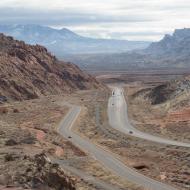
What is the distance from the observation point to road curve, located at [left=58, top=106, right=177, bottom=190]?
47.7 m

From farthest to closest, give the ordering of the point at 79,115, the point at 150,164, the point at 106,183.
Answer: the point at 79,115, the point at 150,164, the point at 106,183

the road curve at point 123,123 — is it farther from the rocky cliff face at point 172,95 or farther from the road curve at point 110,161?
the rocky cliff face at point 172,95

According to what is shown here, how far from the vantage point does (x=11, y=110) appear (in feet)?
371

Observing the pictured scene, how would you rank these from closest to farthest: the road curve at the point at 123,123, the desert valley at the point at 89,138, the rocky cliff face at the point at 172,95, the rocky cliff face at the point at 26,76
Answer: the desert valley at the point at 89,138 < the road curve at the point at 123,123 < the rocky cliff face at the point at 172,95 < the rocky cliff face at the point at 26,76

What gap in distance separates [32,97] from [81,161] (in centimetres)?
9961

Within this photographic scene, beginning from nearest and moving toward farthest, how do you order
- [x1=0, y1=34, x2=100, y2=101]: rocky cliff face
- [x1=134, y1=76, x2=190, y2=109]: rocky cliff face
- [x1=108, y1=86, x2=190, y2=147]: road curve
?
[x1=108, y1=86, x2=190, y2=147]: road curve
[x1=134, y1=76, x2=190, y2=109]: rocky cliff face
[x1=0, y1=34, x2=100, y2=101]: rocky cliff face

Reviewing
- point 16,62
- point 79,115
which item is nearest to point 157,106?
point 79,115

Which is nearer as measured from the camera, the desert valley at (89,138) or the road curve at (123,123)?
the desert valley at (89,138)

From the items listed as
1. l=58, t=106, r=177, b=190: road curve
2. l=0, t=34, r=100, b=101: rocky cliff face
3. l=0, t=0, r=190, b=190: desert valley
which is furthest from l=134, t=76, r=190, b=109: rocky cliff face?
l=0, t=34, r=100, b=101: rocky cliff face

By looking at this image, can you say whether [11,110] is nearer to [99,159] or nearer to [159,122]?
[159,122]

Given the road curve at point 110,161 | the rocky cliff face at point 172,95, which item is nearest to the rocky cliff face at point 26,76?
the rocky cliff face at point 172,95

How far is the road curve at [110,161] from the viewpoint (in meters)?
47.7

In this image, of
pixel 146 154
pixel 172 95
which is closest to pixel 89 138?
pixel 146 154

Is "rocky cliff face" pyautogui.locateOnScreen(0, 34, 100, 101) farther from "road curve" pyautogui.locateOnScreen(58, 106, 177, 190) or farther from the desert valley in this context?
"road curve" pyautogui.locateOnScreen(58, 106, 177, 190)
